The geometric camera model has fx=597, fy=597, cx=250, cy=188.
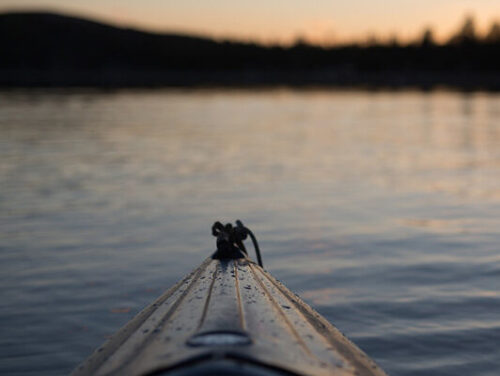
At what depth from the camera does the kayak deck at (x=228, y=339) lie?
3.03 m

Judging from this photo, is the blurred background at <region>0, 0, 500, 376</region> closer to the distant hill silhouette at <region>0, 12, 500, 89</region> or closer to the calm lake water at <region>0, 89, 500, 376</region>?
the calm lake water at <region>0, 89, 500, 376</region>

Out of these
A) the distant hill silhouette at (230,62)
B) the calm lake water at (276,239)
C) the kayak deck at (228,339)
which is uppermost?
the distant hill silhouette at (230,62)

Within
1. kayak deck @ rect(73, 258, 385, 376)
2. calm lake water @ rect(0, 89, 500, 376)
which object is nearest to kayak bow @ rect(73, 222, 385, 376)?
kayak deck @ rect(73, 258, 385, 376)

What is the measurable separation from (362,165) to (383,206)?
7603mm

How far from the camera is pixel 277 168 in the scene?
20.4 metres

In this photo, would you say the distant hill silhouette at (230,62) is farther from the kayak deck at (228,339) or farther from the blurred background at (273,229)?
the kayak deck at (228,339)

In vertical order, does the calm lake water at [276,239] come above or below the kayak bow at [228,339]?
above

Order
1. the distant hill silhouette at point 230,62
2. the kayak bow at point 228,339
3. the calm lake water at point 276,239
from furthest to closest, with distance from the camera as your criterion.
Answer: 1. the distant hill silhouette at point 230,62
2. the calm lake water at point 276,239
3. the kayak bow at point 228,339

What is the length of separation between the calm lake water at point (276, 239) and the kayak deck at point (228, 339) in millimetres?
2050

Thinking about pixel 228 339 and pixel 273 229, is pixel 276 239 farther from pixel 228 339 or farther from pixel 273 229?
pixel 228 339

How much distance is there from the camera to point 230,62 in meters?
181

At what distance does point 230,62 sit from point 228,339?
182 m

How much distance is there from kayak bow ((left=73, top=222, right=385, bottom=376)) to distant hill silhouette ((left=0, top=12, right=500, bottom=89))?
6646 inches

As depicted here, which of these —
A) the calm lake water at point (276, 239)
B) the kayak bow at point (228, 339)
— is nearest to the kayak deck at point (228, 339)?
the kayak bow at point (228, 339)
